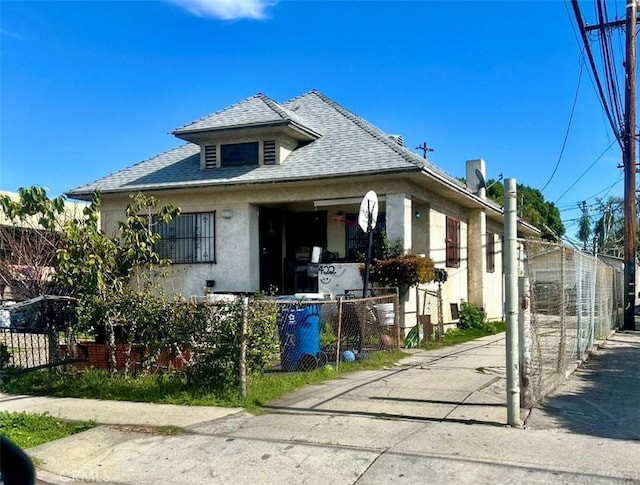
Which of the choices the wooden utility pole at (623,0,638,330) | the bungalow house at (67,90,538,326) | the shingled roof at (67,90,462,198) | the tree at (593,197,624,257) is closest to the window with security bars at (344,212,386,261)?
the bungalow house at (67,90,538,326)

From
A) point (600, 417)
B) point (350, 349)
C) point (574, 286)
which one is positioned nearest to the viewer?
point (600, 417)

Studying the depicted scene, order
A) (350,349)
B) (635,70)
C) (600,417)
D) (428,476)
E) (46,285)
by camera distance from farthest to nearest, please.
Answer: (635,70) → (46,285) → (350,349) → (600,417) → (428,476)

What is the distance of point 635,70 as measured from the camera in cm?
1914

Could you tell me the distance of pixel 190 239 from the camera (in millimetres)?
17594

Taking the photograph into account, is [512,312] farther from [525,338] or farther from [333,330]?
[333,330]

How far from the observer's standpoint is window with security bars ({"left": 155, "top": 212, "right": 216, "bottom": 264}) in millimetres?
17359

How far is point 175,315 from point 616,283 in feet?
51.8

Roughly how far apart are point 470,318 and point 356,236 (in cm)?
455

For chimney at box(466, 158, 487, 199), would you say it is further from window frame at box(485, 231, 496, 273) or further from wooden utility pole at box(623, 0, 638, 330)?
wooden utility pole at box(623, 0, 638, 330)

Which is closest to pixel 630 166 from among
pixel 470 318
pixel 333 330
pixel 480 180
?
pixel 480 180

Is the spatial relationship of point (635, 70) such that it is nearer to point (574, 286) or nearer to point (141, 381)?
point (574, 286)

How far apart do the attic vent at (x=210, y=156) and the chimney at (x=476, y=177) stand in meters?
9.01

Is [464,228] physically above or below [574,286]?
above

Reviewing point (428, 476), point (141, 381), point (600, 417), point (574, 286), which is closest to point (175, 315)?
point (141, 381)
